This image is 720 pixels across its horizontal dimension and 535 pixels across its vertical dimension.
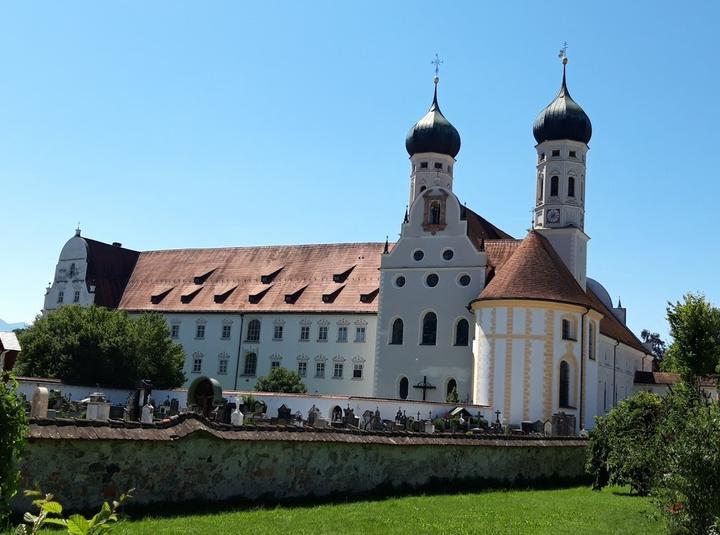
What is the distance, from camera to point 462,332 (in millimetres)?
48625

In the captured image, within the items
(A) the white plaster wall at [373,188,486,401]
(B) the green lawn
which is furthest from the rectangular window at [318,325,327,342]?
(B) the green lawn

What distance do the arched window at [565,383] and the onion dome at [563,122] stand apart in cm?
1688

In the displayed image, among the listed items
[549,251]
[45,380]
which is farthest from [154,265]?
[549,251]

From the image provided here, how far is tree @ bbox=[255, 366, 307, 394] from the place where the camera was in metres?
49.8

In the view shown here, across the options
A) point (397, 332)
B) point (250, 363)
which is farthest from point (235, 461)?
point (250, 363)

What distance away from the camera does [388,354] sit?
164 ft

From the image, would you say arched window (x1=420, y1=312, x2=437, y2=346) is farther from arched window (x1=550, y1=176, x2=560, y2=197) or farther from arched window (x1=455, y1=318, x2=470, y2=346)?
arched window (x1=550, y1=176, x2=560, y2=197)

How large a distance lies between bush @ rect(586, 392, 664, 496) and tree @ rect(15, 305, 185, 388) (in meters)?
29.0

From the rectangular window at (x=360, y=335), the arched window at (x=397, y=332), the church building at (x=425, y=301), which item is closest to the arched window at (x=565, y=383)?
the church building at (x=425, y=301)

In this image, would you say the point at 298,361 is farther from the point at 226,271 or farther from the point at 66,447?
the point at 66,447

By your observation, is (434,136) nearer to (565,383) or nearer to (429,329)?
(429,329)

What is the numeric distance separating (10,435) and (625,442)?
18232mm

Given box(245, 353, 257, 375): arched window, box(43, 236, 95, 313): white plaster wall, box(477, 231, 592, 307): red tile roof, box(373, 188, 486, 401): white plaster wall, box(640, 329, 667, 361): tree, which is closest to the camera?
box(477, 231, 592, 307): red tile roof

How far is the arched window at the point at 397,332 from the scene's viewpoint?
5006cm
